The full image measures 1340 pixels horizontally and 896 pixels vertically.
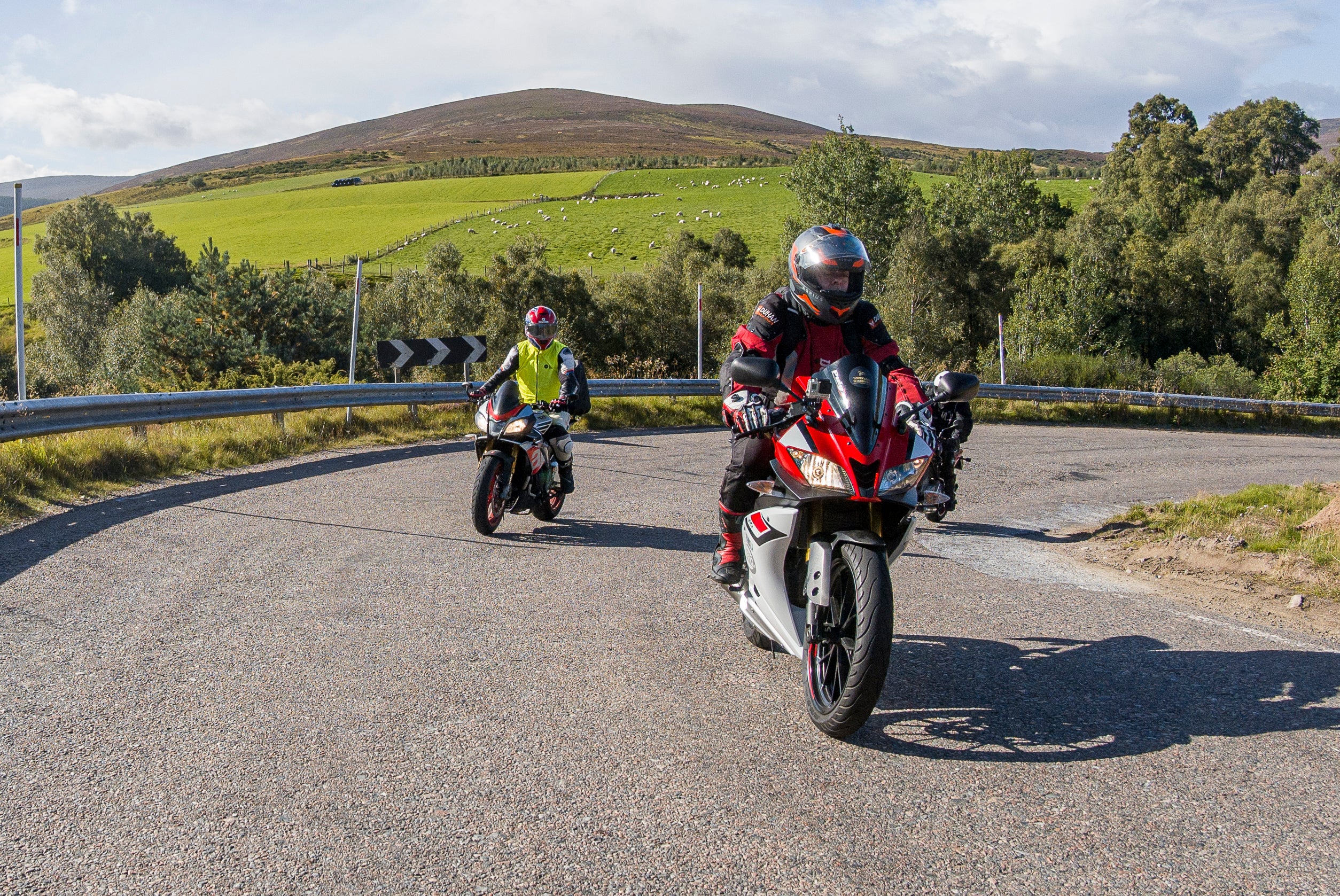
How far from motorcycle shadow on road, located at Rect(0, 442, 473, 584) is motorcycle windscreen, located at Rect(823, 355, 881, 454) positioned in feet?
17.0

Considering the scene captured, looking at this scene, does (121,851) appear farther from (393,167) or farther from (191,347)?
(393,167)

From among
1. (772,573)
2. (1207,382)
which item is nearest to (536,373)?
(772,573)

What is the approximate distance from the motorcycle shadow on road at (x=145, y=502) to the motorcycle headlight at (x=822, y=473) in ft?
16.4

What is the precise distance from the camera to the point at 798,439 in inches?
172

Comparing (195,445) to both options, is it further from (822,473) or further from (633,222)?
(633,222)

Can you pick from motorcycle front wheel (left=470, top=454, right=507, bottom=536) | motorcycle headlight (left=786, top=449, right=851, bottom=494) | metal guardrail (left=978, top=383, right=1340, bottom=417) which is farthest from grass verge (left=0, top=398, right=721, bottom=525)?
metal guardrail (left=978, top=383, right=1340, bottom=417)

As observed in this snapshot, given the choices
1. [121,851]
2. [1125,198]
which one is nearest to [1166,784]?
[121,851]

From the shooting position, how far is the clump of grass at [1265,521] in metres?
7.32

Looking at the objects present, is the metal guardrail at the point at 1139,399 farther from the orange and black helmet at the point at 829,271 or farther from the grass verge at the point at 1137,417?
the orange and black helmet at the point at 829,271

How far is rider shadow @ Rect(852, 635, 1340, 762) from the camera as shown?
13.4 feet

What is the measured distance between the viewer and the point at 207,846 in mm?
3117

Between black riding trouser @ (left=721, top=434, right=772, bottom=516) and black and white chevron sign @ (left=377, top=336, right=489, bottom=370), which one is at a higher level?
black and white chevron sign @ (left=377, top=336, right=489, bottom=370)

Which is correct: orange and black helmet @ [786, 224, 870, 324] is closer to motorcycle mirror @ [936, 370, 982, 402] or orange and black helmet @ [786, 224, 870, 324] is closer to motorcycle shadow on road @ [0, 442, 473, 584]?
motorcycle mirror @ [936, 370, 982, 402]

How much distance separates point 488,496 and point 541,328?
155 cm
